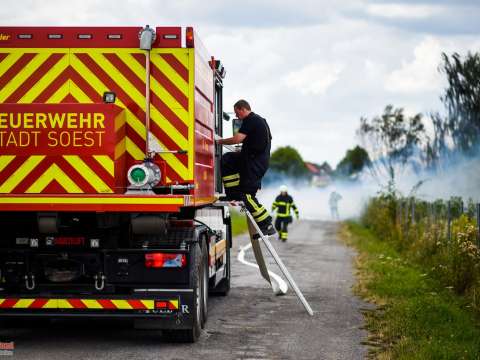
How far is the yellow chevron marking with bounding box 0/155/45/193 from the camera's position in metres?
8.80

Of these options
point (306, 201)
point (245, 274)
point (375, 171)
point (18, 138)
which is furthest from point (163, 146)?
point (306, 201)

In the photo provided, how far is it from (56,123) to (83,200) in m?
0.84

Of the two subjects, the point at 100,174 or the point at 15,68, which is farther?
the point at 15,68

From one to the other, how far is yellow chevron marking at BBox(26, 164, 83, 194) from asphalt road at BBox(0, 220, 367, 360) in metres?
1.53

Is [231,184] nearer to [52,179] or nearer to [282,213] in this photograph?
[52,179]

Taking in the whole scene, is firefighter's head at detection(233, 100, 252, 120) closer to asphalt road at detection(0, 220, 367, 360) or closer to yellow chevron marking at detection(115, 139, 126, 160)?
asphalt road at detection(0, 220, 367, 360)

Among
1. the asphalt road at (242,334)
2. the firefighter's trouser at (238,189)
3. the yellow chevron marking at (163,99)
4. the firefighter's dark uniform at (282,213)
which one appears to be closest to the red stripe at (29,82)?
the yellow chevron marking at (163,99)

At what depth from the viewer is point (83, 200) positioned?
332 inches

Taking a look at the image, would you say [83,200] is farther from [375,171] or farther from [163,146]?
[375,171]

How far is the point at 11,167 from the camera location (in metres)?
8.82

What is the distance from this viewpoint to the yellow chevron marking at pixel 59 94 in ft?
30.2

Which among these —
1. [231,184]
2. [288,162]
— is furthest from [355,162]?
[231,184]

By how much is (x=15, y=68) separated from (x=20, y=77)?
11 cm

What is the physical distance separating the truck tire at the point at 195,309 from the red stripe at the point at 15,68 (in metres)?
2.48
